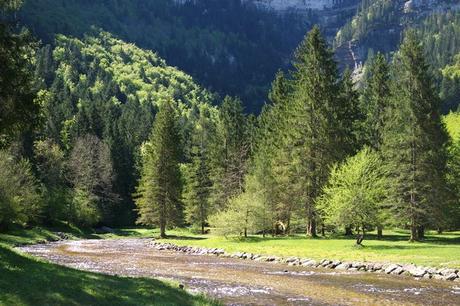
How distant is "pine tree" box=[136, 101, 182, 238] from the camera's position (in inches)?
2596

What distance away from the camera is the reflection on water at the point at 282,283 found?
22.7 metres

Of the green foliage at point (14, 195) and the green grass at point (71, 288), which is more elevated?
the green foliage at point (14, 195)

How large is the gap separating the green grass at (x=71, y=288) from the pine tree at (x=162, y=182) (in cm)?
4366

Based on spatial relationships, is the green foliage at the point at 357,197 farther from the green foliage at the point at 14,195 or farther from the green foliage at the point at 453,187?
the green foliage at the point at 14,195

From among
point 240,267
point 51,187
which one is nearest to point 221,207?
point 51,187

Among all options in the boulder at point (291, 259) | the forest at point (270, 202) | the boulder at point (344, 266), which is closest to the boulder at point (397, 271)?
the forest at point (270, 202)

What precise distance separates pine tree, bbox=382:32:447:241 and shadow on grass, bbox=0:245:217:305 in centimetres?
3033

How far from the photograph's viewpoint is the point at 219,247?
1912 inches

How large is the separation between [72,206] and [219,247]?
36.8m

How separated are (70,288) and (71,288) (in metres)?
0.04

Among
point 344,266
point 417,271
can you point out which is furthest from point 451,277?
point 344,266

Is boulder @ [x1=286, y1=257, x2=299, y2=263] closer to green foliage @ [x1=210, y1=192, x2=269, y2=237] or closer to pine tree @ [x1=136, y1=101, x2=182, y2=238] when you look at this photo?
green foliage @ [x1=210, y1=192, x2=269, y2=237]

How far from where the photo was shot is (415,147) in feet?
153

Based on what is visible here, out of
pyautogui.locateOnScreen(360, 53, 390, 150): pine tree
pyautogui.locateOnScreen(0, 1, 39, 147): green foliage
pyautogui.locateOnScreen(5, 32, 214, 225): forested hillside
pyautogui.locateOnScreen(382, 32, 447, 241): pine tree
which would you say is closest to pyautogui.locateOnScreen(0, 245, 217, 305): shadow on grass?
pyautogui.locateOnScreen(0, 1, 39, 147): green foliage
